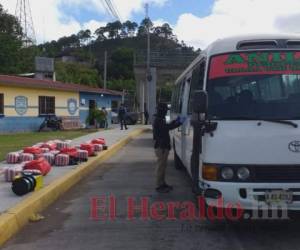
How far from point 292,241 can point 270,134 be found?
4.47 ft

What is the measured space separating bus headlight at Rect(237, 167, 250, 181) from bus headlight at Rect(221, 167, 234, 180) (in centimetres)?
8

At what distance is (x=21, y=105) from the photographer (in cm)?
3281

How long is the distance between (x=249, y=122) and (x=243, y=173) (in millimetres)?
678

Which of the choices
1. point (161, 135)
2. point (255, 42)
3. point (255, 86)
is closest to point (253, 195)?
point (255, 86)

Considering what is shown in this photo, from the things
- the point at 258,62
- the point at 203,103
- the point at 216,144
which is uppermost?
the point at 258,62

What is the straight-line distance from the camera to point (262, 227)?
7883 mm

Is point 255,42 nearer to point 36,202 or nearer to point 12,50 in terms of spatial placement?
point 36,202

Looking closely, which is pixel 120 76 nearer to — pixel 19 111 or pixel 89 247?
pixel 19 111

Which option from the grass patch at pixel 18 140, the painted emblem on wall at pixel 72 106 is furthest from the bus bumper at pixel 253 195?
the painted emblem on wall at pixel 72 106

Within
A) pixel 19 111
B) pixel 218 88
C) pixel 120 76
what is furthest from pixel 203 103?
pixel 120 76

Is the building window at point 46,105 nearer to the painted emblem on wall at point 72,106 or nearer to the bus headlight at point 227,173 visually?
the painted emblem on wall at point 72,106

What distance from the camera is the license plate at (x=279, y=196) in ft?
22.5

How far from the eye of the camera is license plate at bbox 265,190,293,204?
6855 millimetres

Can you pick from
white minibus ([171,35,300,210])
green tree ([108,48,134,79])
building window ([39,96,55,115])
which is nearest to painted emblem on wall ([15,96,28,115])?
building window ([39,96,55,115])
